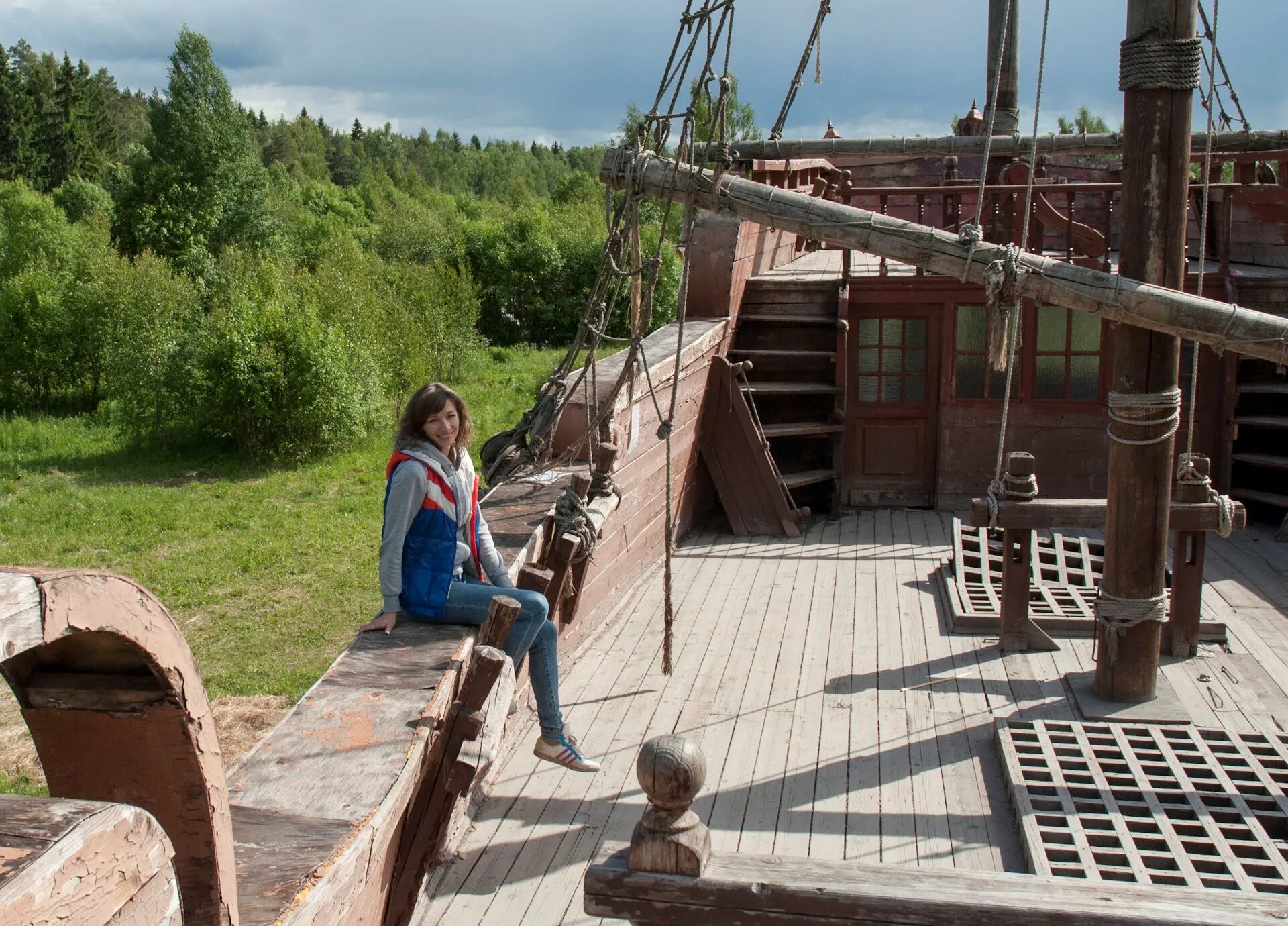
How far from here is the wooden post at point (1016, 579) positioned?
6.02 m

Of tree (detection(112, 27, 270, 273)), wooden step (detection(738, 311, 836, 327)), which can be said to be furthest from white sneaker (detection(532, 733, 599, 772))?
tree (detection(112, 27, 270, 273))

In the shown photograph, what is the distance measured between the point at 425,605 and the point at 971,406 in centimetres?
703

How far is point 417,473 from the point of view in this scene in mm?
3908

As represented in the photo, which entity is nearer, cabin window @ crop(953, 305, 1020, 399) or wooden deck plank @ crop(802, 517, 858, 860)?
wooden deck plank @ crop(802, 517, 858, 860)

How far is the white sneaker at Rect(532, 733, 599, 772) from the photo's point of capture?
4414 millimetres

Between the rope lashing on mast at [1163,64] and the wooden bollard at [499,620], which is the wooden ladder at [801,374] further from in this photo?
the wooden bollard at [499,620]

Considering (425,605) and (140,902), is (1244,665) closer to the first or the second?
(425,605)

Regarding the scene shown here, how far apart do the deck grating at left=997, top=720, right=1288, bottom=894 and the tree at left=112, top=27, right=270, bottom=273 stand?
32476 millimetres

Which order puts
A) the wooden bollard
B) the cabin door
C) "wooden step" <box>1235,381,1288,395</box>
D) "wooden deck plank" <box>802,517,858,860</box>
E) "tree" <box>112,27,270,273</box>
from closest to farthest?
the wooden bollard → "wooden deck plank" <box>802,517,858,860</box> → "wooden step" <box>1235,381,1288,395</box> → the cabin door → "tree" <box>112,27,270,273</box>

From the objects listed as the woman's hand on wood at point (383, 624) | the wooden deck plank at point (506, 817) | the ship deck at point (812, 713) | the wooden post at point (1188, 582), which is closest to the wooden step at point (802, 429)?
the ship deck at point (812, 713)

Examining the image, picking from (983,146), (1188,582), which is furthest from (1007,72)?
(1188,582)

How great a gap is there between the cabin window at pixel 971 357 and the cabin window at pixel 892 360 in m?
0.28

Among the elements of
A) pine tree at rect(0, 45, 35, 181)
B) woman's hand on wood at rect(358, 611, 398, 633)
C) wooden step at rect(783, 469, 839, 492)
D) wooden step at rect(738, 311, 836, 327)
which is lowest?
wooden step at rect(783, 469, 839, 492)

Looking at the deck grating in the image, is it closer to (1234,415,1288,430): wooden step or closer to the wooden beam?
the wooden beam
